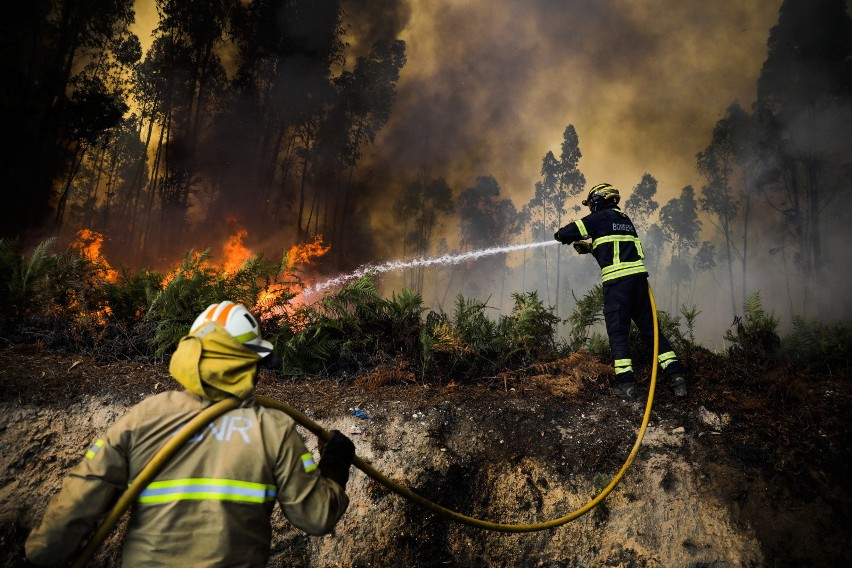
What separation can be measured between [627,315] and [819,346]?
2.76 m

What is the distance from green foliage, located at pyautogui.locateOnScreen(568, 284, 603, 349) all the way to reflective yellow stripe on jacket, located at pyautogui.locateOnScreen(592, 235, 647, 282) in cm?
134

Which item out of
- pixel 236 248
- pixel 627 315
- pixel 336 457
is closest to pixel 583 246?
pixel 627 315

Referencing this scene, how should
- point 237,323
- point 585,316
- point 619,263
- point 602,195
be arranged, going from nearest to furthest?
point 237,323, point 619,263, point 602,195, point 585,316

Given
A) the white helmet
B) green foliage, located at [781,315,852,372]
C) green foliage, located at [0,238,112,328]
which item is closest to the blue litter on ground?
the white helmet

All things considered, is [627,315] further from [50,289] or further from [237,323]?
[50,289]

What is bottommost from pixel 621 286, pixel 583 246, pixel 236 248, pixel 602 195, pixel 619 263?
pixel 621 286

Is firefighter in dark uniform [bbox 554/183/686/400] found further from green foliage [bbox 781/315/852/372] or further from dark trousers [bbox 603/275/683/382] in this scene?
green foliage [bbox 781/315/852/372]

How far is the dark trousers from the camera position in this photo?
523 centimetres

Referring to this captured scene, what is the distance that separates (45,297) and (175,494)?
6162 millimetres

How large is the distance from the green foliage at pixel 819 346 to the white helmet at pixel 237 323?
Answer: 6841 millimetres

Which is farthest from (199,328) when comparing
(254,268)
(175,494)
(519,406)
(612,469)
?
(254,268)

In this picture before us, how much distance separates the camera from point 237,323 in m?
2.20

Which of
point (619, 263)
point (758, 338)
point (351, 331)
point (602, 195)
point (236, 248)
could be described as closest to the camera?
point (619, 263)

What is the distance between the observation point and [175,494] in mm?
1896
